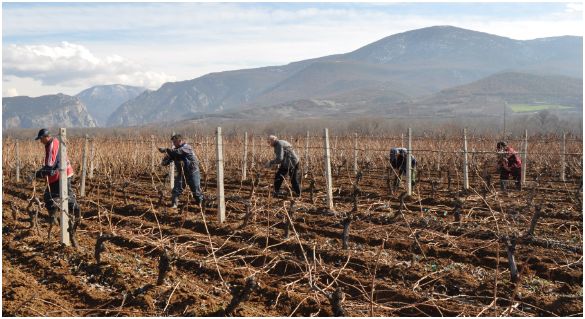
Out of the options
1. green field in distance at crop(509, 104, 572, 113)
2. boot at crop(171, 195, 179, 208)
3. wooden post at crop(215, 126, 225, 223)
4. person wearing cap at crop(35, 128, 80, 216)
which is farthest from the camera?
green field in distance at crop(509, 104, 572, 113)

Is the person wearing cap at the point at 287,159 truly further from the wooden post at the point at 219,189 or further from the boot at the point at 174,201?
the wooden post at the point at 219,189

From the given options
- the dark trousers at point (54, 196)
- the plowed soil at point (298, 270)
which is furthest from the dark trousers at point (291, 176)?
the dark trousers at point (54, 196)

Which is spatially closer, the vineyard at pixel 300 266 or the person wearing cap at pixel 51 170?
the vineyard at pixel 300 266

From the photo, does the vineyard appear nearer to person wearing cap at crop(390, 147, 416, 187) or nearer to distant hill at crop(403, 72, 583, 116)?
person wearing cap at crop(390, 147, 416, 187)

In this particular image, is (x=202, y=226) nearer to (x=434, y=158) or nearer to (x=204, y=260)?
(x=204, y=260)

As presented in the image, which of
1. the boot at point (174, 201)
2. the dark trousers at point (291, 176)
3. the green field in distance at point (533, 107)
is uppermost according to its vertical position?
the green field in distance at point (533, 107)

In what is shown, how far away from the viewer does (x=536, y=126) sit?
87250 mm

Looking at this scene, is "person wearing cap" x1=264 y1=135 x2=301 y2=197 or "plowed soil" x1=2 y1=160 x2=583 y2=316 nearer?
"plowed soil" x1=2 y1=160 x2=583 y2=316

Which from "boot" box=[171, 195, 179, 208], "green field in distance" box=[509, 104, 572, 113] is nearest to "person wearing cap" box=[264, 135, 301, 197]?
"boot" box=[171, 195, 179, 208]

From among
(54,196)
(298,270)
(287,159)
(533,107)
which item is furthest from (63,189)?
(533,107)

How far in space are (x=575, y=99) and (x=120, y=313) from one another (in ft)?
463

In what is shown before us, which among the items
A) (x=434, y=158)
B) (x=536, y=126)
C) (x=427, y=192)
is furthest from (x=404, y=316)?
(x=536, y=126)

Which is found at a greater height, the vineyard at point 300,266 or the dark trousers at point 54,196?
the dark trousers at point 54,196

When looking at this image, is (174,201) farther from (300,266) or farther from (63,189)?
(300,266)
